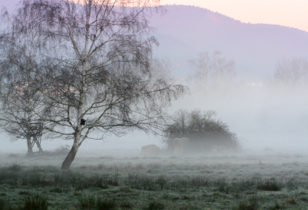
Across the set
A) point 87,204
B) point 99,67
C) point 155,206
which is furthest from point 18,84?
point 155,206

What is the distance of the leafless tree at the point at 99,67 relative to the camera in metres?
11.6

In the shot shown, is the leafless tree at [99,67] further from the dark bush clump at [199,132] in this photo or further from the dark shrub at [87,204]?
the dark bush clump at [199,132]

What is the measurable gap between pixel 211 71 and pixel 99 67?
61.4 m

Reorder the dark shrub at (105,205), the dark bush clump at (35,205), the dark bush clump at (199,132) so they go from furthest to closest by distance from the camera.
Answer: the dark bush clump at (199,132), the dark shrub at (105,205), the dark bush clump at (35,205)

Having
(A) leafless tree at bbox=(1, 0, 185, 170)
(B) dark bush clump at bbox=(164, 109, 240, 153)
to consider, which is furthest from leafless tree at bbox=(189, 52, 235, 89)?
(A) leafless tree at bbox=(1, 0, 185, 170)

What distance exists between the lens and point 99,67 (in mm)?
12156

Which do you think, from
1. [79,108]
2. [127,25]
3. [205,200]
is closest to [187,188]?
[205,200]

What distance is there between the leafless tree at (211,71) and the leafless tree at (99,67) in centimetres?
5770

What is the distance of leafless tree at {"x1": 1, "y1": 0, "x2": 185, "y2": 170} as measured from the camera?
457 inches

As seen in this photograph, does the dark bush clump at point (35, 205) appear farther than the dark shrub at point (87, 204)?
No

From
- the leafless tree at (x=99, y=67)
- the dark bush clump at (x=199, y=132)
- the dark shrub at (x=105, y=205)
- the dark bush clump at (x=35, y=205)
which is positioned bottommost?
the dark shrub at (x=105, y=205)

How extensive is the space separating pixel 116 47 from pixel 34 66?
354 centimetres

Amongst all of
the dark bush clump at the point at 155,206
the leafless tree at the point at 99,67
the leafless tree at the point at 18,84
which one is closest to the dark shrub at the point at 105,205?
the dark bush clump at the point at 155,206

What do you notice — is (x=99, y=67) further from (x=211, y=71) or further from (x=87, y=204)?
(x=211, y=71)
